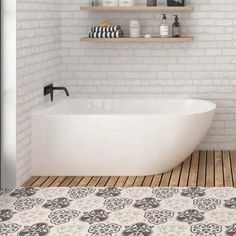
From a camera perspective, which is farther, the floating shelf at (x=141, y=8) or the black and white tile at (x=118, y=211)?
the floating shelf at (x=141, y=8)

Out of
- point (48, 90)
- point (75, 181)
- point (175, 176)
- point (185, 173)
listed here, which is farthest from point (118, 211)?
point (48, 90)

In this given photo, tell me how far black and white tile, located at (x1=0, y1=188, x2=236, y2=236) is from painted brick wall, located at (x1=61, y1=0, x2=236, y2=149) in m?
1.92

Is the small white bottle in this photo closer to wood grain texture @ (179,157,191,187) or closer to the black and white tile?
wood grain texture @ (179,157,191,187)

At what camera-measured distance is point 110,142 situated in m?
5.96

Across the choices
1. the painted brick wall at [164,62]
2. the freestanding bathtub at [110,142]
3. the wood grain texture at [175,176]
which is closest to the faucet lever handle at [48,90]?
the freestanding bathtub at [110,142]

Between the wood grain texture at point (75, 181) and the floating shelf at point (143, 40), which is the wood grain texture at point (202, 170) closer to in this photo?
the wood grain texture at point (75, 181)

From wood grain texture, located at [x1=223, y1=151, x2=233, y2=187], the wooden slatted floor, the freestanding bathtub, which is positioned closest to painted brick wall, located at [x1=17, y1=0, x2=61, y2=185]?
the freestanding bathtub

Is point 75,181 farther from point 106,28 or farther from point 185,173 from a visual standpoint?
point 106,28

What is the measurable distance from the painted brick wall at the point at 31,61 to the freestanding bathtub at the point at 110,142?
17cm

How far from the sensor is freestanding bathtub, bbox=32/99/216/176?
5.94 meters

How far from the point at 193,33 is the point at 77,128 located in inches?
78.9

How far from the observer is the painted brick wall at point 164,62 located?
713 cm

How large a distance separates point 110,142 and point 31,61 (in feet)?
3.59

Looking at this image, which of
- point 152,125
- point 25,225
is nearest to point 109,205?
point 25,225
